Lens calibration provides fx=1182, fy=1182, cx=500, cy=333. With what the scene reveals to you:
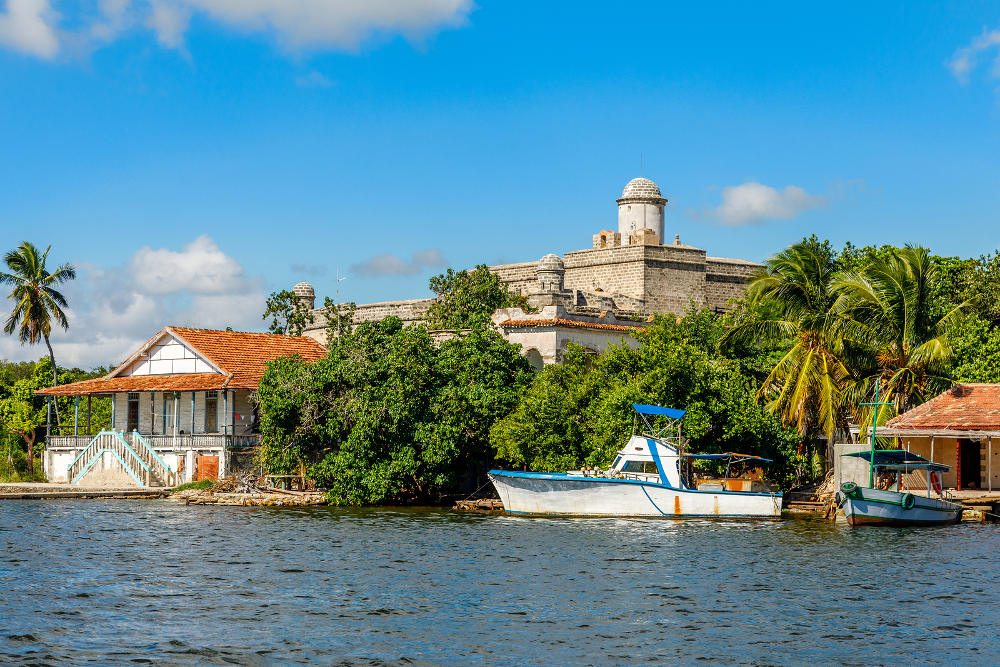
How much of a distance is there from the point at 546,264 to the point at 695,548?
28.2 metres

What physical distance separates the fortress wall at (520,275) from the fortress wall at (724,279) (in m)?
8.27

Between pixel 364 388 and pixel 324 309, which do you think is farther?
pixel 324 309

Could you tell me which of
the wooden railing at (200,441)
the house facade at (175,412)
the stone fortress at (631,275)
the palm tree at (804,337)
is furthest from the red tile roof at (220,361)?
the palm tree at (804,337)

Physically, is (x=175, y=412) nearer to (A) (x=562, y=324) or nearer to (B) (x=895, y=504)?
(A) (x=562, y=324)

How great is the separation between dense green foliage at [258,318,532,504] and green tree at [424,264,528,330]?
9.31 metres

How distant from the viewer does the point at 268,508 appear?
3706 centimetres

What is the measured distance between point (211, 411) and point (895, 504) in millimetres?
25746

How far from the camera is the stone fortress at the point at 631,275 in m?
53.3

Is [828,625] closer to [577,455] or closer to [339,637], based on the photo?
[339,637]

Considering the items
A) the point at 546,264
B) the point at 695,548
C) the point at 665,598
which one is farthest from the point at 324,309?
the point at 665,598

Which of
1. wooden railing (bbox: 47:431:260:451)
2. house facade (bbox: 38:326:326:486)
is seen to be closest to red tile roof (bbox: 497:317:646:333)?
house facade (bbox: 38:326:326:486)

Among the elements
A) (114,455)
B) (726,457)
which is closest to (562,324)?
(726,457)

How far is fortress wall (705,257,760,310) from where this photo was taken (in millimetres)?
56194

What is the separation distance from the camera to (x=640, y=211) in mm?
56688
